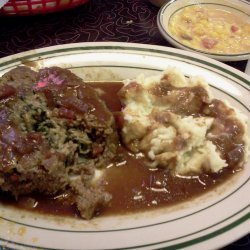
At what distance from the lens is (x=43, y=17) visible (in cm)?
547

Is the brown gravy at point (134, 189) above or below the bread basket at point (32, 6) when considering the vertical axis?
below

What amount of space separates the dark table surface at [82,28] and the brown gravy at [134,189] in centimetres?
211

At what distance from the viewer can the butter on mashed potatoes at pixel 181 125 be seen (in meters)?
3.37

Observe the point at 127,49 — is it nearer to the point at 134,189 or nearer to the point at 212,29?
the point at 212,29

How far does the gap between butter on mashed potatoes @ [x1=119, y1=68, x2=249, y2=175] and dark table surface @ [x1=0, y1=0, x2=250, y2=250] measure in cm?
141

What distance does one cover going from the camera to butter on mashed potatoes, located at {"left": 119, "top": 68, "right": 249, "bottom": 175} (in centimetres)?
337

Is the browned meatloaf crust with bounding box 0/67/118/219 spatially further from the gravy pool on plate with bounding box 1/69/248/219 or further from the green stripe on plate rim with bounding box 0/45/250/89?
the green stripe on plate rim with bounding box 0/45/250/89

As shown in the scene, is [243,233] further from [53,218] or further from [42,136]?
[42,136]

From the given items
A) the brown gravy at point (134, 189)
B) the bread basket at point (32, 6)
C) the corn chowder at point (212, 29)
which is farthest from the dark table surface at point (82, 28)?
the brown gravy at point (134, 189)

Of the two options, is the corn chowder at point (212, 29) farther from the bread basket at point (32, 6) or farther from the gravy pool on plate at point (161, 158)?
the bread basket at point (32, 6)

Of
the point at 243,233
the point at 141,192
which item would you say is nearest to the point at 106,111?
the point at 141,192

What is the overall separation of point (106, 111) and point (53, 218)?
3.57 feet

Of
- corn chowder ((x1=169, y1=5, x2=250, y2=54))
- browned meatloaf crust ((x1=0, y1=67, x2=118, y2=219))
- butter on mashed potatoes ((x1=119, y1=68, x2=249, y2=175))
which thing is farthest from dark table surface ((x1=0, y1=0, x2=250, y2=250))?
browned meatloaf crust ((x1=0, y1=67, x2=118, y2=219))

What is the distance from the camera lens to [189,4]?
5.68m
